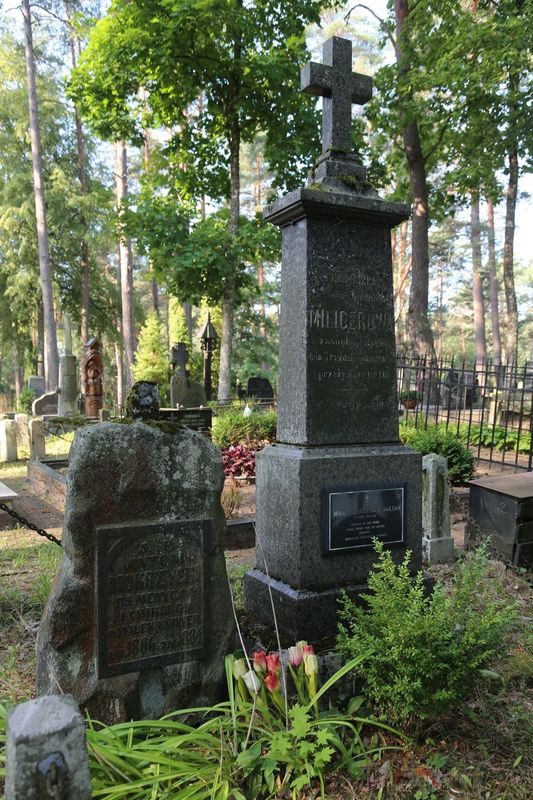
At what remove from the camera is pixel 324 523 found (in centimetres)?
355

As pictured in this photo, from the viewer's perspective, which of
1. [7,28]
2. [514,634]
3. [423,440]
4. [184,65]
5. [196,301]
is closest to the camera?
[514,634]

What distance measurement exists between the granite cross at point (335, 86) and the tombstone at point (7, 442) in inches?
408

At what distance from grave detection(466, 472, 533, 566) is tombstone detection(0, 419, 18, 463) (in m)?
10.1

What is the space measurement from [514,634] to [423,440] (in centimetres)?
472

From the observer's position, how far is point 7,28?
81.7 feet

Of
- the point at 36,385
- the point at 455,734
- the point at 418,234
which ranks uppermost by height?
the point at 418,234

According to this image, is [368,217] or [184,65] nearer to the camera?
[368,217]

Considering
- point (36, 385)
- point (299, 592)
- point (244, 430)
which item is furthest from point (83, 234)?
point (299, 592)

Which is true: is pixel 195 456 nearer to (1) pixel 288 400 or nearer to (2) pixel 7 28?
(1) pixel 288 400

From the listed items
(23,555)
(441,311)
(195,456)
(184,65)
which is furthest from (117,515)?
(441,311)

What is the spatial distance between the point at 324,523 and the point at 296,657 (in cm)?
108

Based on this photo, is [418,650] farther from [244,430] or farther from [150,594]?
[244,430]

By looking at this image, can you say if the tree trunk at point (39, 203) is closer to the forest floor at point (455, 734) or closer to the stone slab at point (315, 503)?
the forest floor at point (455, 734)

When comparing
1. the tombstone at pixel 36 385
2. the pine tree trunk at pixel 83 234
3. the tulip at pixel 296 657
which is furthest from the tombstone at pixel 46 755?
the pine tree trunk at pixel 83 234
